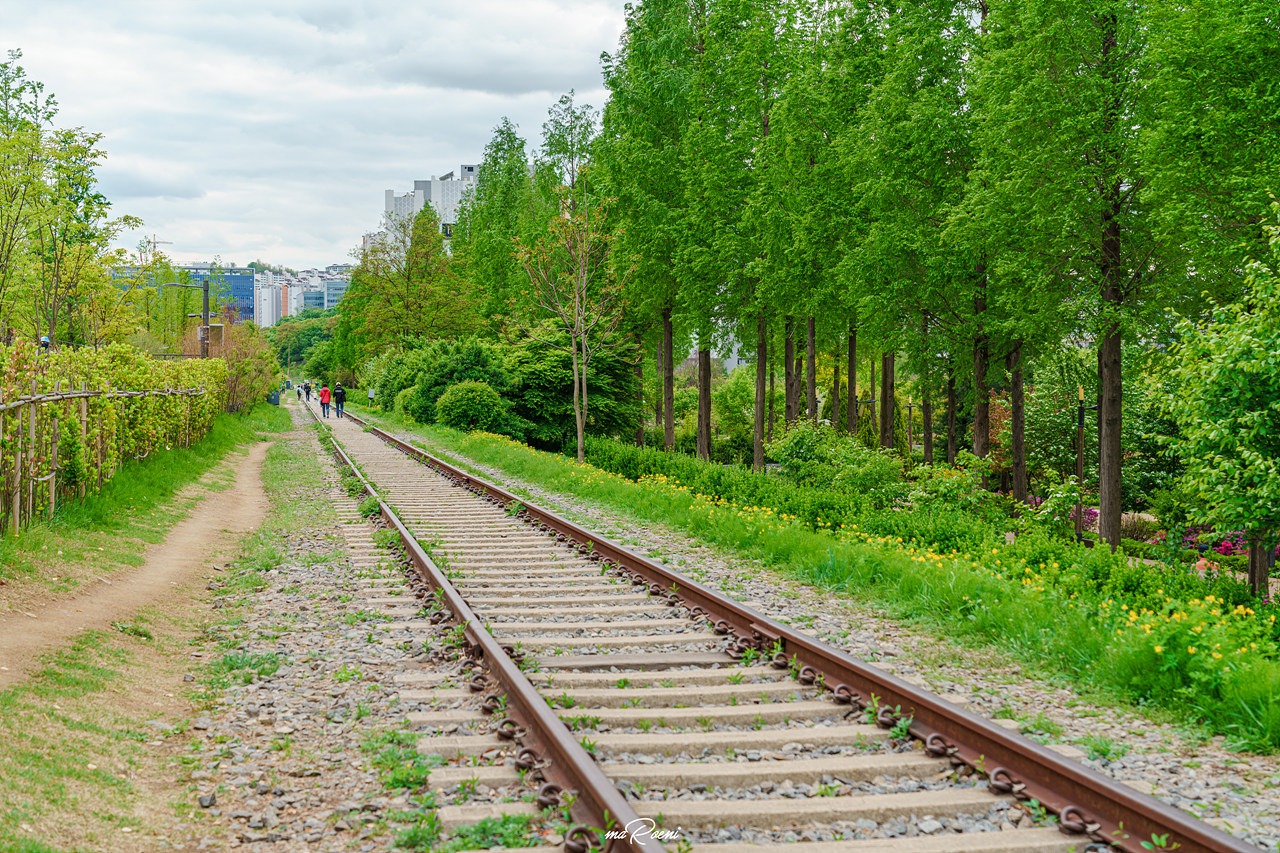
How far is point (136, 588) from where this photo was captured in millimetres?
9008

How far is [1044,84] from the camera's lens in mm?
17672

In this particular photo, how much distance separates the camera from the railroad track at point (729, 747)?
389cm

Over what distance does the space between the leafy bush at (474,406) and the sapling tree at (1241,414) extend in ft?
84.0

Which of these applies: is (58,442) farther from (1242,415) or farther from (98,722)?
(1242,415)

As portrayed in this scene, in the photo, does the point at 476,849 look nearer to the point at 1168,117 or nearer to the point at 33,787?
the point at 33,787

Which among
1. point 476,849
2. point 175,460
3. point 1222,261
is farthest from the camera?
point 175,460

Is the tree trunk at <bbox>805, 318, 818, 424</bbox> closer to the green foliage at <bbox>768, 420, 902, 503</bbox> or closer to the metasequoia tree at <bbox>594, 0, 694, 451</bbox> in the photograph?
the green foliage at <bbox>768, 420, 902, 503</bbox>

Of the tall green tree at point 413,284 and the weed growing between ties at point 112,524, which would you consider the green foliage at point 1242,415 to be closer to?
the weed growing between ties at point 112,524

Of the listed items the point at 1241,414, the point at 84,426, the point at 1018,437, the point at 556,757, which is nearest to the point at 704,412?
the point at 1018,437

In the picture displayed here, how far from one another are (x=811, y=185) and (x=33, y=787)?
78.9 feet

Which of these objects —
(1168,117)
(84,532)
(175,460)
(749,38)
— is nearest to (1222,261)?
(1168,117)

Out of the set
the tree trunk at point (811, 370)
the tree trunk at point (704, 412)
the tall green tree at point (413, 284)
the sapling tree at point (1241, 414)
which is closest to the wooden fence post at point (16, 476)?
the sapling tree at point (1241, 414)

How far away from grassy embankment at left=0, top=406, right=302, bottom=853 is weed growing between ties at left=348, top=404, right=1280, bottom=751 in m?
5.74

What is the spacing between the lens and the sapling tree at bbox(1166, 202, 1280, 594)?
30.1 feet
